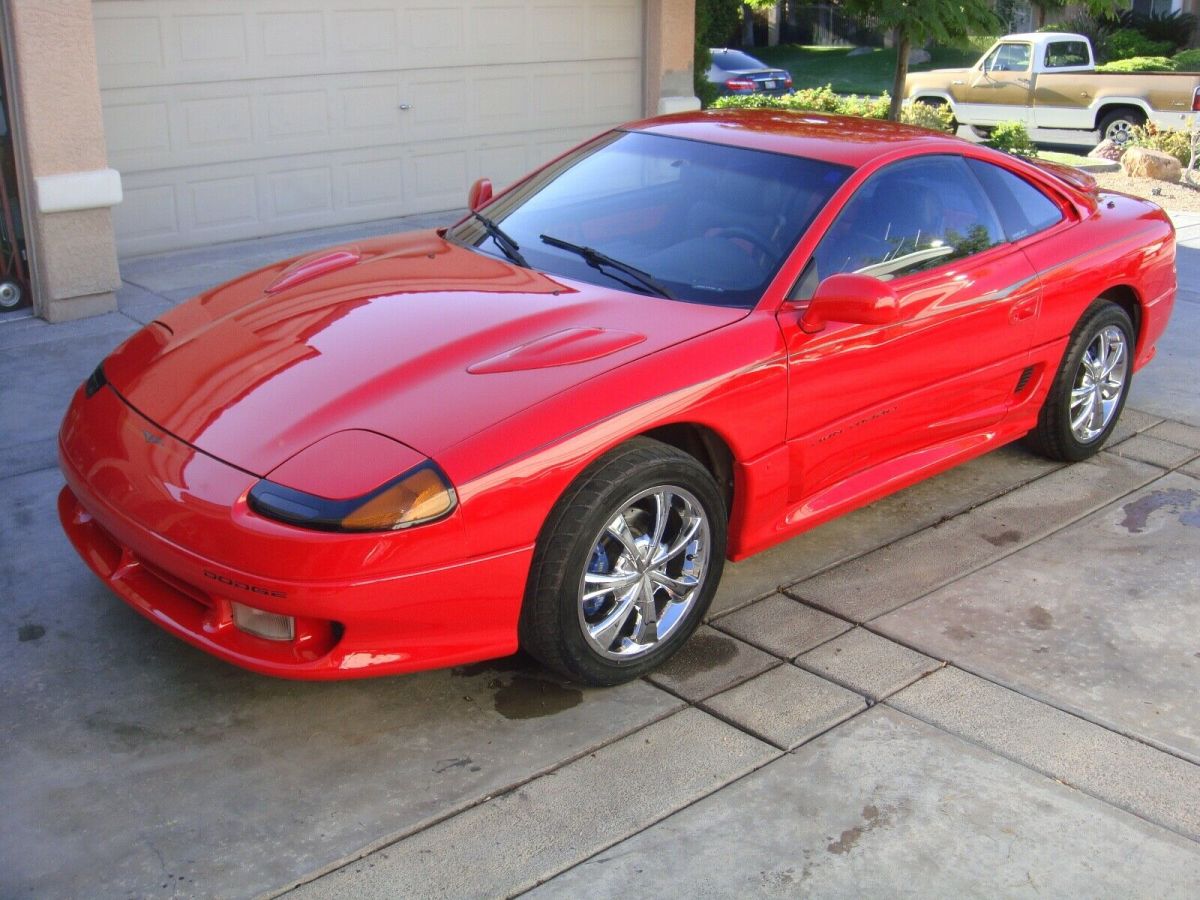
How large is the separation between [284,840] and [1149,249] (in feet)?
15.3

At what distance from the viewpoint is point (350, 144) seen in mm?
10102

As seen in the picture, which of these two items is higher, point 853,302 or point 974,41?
point 974,41

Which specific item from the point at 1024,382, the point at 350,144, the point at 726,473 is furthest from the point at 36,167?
the point at 1024,382

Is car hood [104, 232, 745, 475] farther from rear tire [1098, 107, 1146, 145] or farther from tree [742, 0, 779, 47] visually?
tree [742, 0, 779, 47]

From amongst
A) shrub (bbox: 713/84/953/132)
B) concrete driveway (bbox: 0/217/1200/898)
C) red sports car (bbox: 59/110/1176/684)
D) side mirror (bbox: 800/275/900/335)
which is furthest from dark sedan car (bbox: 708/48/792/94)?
side mirror (bbox: 800/275/900/335)

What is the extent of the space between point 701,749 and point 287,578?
4.09 ft

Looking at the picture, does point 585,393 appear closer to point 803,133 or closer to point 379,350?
point 379,350

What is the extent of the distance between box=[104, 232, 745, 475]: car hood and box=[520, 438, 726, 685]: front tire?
32 centimetres

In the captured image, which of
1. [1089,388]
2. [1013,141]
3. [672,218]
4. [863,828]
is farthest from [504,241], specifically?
[1013,141]

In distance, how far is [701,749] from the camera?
3.77 m

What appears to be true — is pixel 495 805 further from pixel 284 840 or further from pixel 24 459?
pixel 24 459

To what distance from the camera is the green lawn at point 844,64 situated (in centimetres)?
2927

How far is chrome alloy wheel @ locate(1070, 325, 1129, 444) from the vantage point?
5.87 meters

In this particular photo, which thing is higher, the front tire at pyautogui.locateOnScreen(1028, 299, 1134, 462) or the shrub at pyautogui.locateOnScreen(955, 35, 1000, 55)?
the shrub at pyautogui.locateOnScreen(955, 35, 1000, 55)
